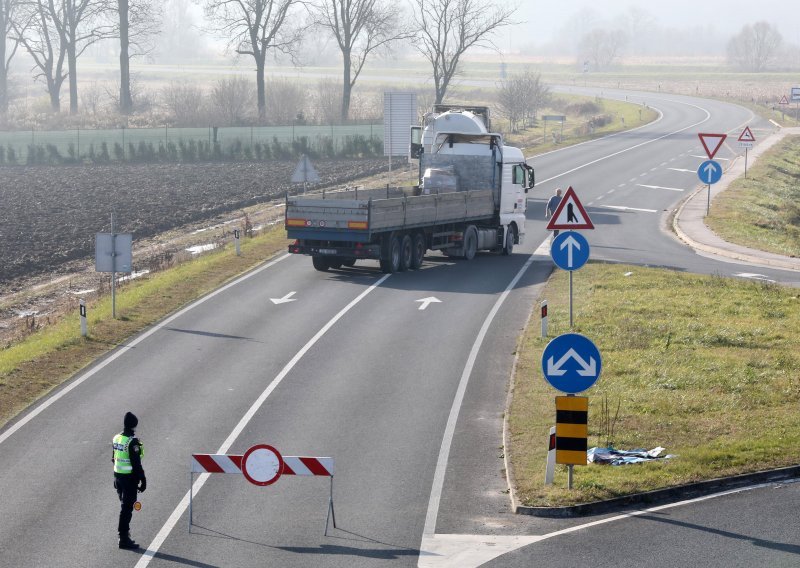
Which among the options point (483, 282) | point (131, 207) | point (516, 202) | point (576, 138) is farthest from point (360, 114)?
point (483, 282)

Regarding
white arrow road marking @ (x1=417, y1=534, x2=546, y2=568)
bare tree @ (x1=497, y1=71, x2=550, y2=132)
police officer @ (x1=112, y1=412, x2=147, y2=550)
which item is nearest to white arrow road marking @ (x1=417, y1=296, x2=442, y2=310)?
white arrow road marking @ (x1=417, y1=534, x2=546, y2=568)

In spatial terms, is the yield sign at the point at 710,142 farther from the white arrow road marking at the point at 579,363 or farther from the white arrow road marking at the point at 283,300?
the white arrow road marking at the point at 579,363

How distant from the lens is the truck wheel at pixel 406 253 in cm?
3088

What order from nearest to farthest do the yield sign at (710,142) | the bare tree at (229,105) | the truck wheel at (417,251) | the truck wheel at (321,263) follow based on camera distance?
the truck wheel at (321,263) → the truck wheel at (417,251) → the yield sign at (710,142) → the bare tree at (229,105)

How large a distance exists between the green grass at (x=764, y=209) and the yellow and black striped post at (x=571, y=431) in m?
24.8

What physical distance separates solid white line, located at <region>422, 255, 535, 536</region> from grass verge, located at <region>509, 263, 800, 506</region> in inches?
35.7

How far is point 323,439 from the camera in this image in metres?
16.5

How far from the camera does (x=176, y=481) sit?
48.2ft

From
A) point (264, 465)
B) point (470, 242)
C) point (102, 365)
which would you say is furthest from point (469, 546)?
point (470, 242)

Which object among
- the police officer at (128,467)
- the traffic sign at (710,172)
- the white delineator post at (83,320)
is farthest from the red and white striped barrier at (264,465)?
the traffic sign at (710,172)

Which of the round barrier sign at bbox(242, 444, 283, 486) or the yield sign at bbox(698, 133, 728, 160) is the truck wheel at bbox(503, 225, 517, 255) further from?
the round barrier sign at bbox(242, 444, 283, 486)

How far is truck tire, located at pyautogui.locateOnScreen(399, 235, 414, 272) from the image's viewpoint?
30.9 metres

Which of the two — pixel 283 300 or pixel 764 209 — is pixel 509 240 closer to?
pixel 283 300

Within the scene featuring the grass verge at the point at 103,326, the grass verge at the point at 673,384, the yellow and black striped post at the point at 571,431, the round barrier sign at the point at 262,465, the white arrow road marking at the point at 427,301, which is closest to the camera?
the round barrier sign at the point at 262,465
